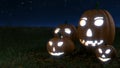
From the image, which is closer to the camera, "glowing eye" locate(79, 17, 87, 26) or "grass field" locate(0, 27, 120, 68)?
"grass field" locate(0, 27, 120, 68)

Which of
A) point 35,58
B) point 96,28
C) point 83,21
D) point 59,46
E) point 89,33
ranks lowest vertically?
point 35,58

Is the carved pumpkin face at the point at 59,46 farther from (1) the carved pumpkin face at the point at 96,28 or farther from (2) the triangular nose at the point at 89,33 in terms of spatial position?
(2) the triangular nose at the point at 89,33

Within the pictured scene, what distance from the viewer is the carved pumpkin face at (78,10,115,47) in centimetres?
918

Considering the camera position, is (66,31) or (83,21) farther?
(66,31)

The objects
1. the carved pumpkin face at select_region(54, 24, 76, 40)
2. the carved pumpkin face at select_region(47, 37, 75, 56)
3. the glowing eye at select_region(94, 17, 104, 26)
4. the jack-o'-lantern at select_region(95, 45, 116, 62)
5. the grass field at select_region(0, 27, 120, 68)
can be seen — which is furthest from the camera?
the carved pumpkin face at select_region(54, 24, 76, 40)

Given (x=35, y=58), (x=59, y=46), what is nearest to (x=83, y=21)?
(x=59, y=46)

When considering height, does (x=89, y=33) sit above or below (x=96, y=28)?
below

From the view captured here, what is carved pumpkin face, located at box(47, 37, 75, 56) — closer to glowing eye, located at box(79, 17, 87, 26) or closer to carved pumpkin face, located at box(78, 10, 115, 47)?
carved pumpkin face, located at box(78, 10, 115, 47)

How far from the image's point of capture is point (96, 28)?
30.1ft

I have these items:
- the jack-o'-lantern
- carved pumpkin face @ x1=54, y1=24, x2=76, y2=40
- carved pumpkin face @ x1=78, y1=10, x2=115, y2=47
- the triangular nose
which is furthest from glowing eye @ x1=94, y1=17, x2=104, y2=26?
carved pumpkin face @ x1=54, y1=24, x2=76, y2=40

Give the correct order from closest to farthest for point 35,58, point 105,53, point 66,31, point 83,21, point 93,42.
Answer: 1. point 105,53
2. point 35,58
3. point 93,42
4. point 83,21
5. point 66,31

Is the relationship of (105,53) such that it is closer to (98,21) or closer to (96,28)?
(96,28)

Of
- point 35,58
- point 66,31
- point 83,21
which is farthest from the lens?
point 66,31

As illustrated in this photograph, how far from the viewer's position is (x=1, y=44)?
39.1ft
